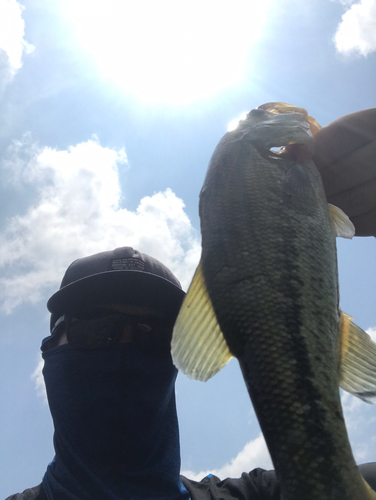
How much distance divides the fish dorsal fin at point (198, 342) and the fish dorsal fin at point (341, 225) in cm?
96

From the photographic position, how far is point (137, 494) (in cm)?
313

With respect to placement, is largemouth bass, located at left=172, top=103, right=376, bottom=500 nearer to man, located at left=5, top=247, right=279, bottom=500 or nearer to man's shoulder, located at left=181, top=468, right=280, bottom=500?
man, located at left=5, top=247, right=279, bottom=500

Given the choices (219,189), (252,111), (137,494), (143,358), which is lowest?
(137,494)

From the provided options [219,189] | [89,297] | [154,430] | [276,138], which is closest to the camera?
[219,189]

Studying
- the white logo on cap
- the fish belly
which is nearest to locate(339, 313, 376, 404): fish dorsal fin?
the fish belly

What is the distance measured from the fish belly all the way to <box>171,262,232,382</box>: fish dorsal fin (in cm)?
5

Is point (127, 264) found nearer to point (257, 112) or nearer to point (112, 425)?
point (112, 425)

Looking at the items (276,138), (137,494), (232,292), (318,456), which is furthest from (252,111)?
(137,494)

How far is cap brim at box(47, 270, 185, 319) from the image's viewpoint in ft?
12.8

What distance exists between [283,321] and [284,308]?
6 centimetres

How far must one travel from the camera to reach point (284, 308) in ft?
5.09

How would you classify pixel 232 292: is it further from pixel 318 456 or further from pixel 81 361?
pixel 81 361

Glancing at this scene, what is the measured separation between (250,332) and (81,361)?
105 inches

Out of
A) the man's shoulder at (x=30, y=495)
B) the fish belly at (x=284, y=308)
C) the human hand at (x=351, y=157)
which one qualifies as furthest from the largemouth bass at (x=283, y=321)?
the man's shoulder at (x=30, y=495)
